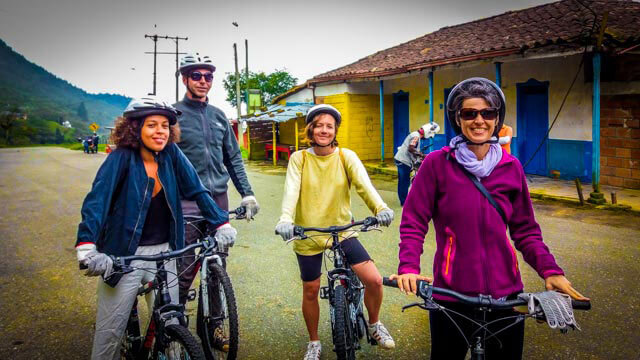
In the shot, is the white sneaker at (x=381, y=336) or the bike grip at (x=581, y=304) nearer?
the bike grip at (x=581, y=304)

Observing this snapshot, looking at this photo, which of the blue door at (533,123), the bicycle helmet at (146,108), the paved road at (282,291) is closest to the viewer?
the bicycle helmet at (146,108)

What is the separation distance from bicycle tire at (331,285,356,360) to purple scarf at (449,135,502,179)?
1440 millimetres

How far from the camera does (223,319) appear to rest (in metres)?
3.83

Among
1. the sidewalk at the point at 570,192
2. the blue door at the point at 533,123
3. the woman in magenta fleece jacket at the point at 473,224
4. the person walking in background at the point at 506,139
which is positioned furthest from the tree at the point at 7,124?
the woman in magenta fleece jacket at the point at 473,224

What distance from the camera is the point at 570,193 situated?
11.5m

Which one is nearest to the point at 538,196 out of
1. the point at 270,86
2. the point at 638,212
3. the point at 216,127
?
the point at 638,212

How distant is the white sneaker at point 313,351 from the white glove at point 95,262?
162 cm

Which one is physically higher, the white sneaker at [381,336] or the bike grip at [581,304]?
the bike grip at [581,304]

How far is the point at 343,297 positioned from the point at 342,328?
206 mm

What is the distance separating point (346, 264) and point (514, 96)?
12.8m

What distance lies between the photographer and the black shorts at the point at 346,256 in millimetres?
3711

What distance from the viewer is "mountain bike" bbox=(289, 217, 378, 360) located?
11.2ft

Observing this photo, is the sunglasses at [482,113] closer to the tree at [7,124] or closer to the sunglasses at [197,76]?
the sunglasses at [197,76]

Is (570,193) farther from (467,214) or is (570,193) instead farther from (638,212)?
(467,214)
